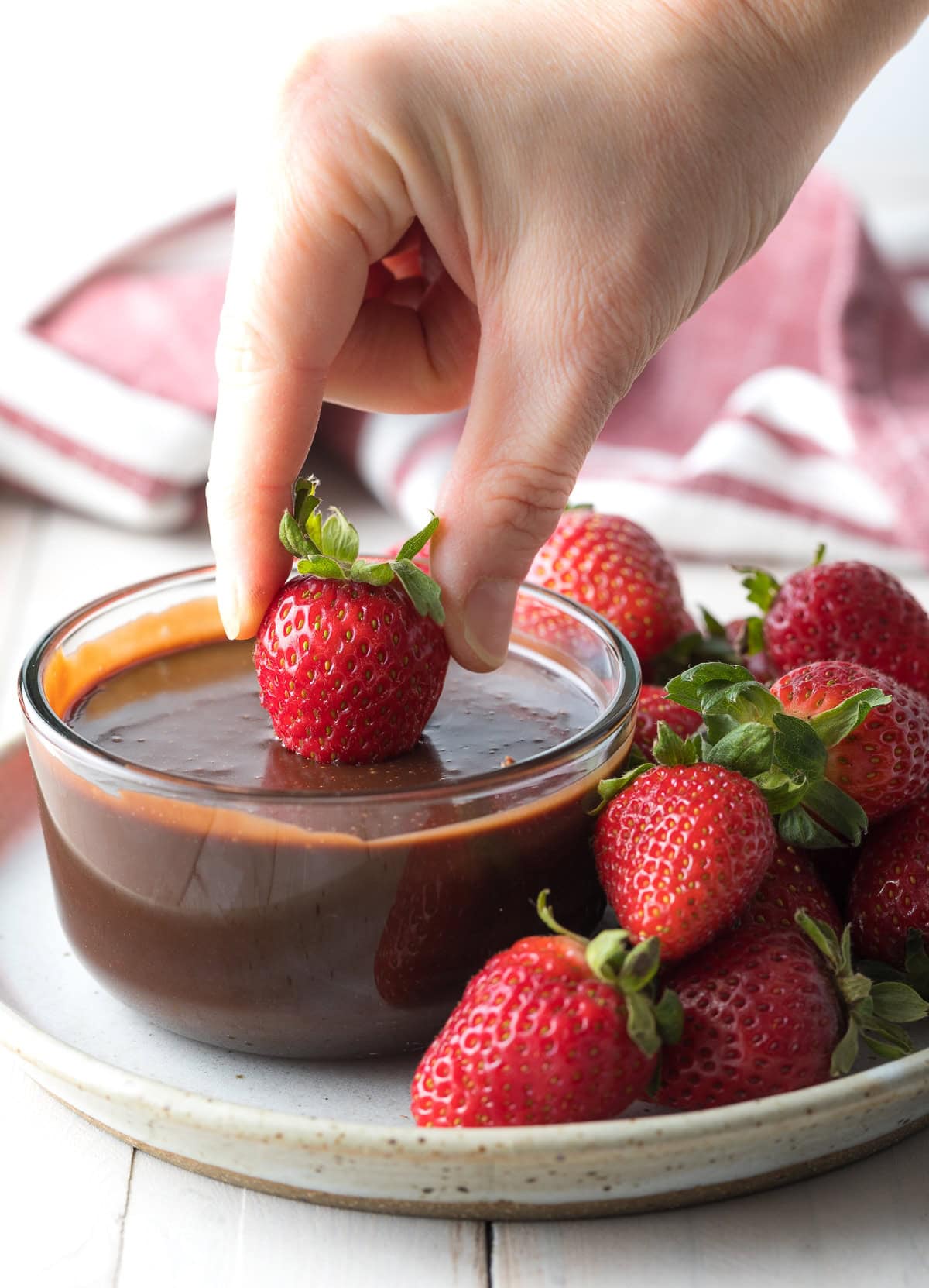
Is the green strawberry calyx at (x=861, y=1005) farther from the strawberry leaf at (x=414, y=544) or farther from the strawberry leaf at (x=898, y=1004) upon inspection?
the strawberry leaf at (x=414, y=544)


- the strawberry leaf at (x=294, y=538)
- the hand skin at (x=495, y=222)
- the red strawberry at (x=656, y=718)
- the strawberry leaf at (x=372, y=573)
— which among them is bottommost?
the red strawberry at (x=656, y=718)

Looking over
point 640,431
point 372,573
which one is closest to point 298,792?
point 372,573

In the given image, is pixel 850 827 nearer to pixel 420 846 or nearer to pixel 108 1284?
pixel 420 846

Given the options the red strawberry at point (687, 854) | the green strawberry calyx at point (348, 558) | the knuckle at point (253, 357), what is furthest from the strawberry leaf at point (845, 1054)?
the knuckle at point (253, 357)

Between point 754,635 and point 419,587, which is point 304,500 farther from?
point 754,635

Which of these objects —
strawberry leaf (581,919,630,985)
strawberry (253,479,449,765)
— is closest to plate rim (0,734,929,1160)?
strawberry leaf (581,919,630,985)

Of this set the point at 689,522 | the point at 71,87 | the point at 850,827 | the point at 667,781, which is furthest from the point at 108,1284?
the point at 71,87
